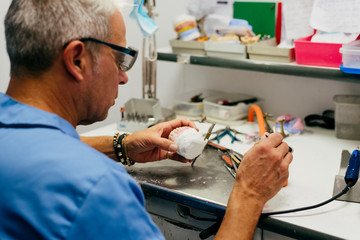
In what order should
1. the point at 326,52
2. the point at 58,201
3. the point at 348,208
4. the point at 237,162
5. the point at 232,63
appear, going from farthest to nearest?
the point at 232,63 → the point at 326,52 → the point at 237,162 → the point at 348,208 → the point at 58,201

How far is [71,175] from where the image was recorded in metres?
0.74

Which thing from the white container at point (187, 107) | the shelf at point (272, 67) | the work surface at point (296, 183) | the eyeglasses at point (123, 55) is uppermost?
the eyeglasses at point (123, 55)

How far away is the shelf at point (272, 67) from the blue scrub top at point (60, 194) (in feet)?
3.64

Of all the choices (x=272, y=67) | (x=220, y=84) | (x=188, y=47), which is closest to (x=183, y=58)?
(x=188, y=47)

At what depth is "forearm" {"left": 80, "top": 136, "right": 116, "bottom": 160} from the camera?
4.73ft

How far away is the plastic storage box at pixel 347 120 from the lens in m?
1.72

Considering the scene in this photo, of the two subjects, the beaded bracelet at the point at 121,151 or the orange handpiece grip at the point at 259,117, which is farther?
the orange handpiece grip at the point at 259,117

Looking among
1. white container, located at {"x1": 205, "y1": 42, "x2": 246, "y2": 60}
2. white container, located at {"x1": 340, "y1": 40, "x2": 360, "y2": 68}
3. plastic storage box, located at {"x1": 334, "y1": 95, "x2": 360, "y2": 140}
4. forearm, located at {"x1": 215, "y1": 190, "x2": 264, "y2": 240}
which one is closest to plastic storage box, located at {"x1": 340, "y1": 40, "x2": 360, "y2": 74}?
white container, located at {"x1": 340, "y1": 40, "x2": 360, "y2": 68}

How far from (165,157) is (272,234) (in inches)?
18.9

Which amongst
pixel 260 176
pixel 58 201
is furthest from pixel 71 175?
pixel 260 176

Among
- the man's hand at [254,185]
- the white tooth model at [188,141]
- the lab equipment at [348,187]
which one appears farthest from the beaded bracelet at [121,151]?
the lab equipment at [348,187]

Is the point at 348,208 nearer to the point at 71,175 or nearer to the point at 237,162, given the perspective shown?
the point at 237,162

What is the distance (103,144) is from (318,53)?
971 mm

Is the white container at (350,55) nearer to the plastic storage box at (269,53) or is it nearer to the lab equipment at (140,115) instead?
the plastic storage box at (269,53)
